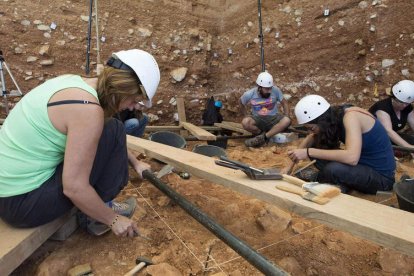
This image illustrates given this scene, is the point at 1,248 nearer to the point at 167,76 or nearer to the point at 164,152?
the point at 164,152

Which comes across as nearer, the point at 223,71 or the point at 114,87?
the point at 114,87

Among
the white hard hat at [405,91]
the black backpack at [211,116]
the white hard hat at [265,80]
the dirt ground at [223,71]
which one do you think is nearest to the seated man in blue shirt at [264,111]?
the white hard hat at [265,80]

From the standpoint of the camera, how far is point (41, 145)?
1531 millimetres

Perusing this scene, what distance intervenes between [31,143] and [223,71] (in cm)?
643

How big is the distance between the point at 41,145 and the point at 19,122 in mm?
159

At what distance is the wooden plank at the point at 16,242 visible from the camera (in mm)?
1513

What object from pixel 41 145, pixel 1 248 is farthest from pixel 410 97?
pixel 1 248

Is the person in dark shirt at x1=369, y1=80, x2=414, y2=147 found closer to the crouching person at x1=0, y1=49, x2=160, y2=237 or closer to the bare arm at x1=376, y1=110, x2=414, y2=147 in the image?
the bare arm at x1=376, y1=110, x2=414, y2=147

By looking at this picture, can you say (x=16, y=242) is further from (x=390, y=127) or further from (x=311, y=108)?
(x=390, y=127)

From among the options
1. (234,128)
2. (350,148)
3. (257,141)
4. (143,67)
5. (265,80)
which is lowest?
(257,141)

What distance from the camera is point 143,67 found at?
164cm

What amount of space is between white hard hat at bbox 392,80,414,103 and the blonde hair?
3.38m

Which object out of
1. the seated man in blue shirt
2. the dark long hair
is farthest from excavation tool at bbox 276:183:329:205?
the seated man in blue shirt

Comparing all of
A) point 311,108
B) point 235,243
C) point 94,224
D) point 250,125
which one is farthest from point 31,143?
point 250,125
